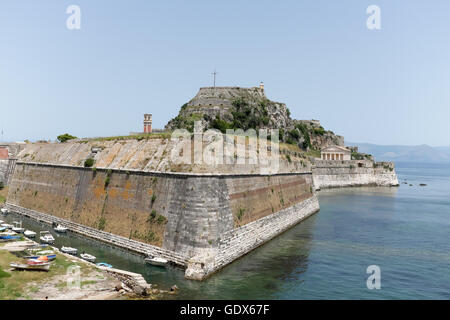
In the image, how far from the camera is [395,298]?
75.1 ft

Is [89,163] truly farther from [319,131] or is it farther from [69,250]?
[319,131]

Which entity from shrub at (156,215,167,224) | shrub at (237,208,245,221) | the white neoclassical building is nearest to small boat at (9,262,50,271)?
shrub at (156,215,167,224)

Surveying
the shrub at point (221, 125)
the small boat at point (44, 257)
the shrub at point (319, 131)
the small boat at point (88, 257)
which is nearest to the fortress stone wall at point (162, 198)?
the small boat at point (88, 257)

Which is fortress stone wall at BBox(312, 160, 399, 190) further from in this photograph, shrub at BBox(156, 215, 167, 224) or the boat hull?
the boat hull

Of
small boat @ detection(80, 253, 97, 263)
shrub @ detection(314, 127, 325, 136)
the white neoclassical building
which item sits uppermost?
shrub @ detection(314, 127, 325, 136)

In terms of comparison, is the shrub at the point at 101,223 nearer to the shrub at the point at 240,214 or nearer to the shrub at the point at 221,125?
the shrub at the point at 240,214

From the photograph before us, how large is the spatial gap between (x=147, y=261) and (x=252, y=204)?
11.7 meters

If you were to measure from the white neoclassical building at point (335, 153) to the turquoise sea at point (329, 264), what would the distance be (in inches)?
2290

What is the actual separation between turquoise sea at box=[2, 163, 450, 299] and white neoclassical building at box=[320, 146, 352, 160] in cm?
5817

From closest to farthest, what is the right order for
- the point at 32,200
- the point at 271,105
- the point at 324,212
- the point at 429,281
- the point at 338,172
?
the point at 429,281
the point at 32,200
the point at 324,212
the point at 271,105
the point at 338,172

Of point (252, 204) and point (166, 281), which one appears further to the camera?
point (252, 204)

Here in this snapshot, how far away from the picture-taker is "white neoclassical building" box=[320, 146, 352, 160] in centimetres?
10588
